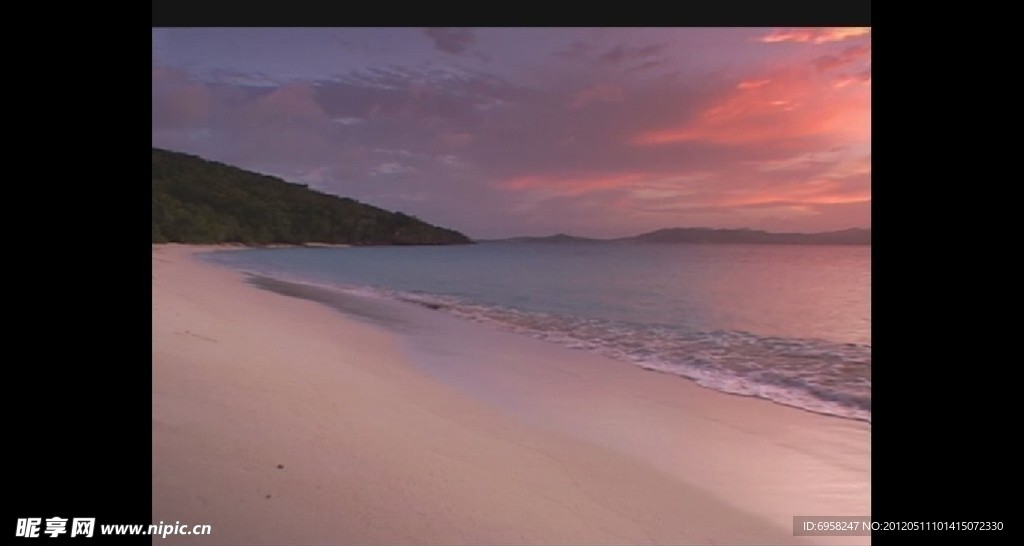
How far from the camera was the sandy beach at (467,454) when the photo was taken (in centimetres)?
185

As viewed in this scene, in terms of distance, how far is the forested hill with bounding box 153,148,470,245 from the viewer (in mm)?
23891

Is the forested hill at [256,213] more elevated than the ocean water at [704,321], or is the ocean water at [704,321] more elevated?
the forested hill at [256,213]

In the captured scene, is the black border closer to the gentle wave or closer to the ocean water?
the ocean water

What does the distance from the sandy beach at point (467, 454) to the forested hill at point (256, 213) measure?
19164 mm

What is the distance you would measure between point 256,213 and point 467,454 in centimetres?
2862

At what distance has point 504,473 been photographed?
2.23 m

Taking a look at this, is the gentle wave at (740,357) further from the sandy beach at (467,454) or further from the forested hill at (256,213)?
the forested hill at (256,213)
